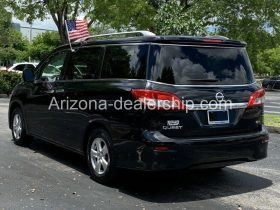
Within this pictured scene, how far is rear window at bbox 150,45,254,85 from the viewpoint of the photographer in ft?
18.8

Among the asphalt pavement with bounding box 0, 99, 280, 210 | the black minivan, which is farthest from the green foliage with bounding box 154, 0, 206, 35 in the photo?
the black minivan

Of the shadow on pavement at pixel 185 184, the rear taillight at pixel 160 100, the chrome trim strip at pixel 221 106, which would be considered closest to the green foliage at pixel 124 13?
the shadow on pavement at pixel 185 184

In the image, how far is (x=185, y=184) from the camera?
6.50 metres

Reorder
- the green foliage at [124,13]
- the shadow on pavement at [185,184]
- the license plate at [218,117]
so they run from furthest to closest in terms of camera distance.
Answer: the green foliage at [124,13], the shadow on pavement at [185,184], the license plate at [218,117]

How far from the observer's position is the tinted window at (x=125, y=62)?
19.1 ft

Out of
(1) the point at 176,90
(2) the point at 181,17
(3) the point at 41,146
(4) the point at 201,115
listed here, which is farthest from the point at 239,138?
(2) the point at 181,17

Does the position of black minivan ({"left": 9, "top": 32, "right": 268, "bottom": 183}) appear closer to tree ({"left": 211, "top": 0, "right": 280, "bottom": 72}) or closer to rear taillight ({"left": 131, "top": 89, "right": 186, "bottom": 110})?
rear taillight ({"left": 131, "top": 89, "right": 186, "bottom": 110})

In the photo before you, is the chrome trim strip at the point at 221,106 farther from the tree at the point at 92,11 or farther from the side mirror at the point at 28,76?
the tree at the point at 92,11

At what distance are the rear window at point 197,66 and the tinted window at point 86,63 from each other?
109 cm

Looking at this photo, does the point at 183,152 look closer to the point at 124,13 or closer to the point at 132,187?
the point at 132,187

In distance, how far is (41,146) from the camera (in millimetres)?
8867

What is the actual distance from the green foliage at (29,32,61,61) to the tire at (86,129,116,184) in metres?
50.7

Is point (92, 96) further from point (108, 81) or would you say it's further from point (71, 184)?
point (71, 184)

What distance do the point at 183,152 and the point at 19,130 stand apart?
413cm
